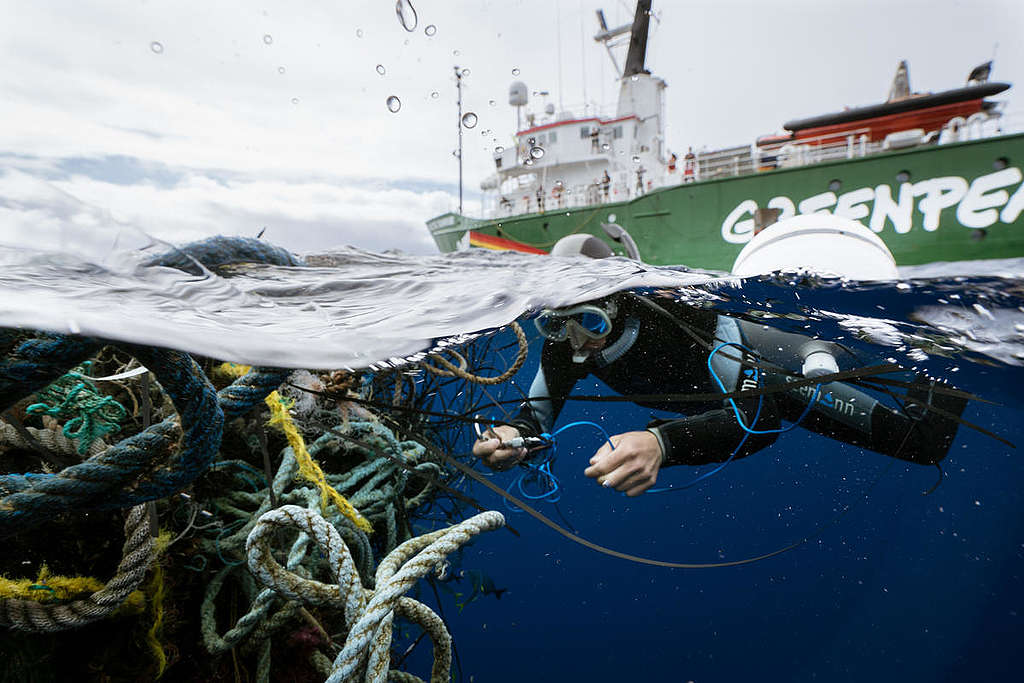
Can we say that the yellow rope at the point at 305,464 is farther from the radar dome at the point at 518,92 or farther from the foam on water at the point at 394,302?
the radar dome at the point at 518,92

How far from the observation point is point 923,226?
A: 29.7 ft

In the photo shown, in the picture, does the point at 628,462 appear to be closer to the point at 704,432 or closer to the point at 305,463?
the point at 704,432

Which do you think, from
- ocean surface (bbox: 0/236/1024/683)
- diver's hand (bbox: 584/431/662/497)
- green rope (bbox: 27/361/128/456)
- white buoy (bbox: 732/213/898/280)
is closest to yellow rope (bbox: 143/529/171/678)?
green rope (bbox: 27/361/128/456)

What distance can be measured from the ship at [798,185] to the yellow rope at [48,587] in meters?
4.84

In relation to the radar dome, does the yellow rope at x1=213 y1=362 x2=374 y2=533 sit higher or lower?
lower

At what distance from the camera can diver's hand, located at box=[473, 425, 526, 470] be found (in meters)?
2.44

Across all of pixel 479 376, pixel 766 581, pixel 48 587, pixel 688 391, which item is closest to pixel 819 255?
pixel 688 391

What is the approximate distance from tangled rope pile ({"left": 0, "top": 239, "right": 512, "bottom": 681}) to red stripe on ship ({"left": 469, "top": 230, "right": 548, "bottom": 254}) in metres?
10.9

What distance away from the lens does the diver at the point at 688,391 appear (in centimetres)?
239

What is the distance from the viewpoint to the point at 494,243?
13.6 metres

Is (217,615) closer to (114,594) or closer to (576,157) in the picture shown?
(114,594)

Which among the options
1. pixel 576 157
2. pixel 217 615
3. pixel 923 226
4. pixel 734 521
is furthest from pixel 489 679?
pixel 576 157

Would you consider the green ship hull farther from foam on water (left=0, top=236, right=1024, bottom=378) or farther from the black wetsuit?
foam on water (left=0, top=236, right=1024, bottom=378)

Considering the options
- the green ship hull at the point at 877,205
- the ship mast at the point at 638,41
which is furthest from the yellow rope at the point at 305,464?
the ship mast at the point at 638,41
